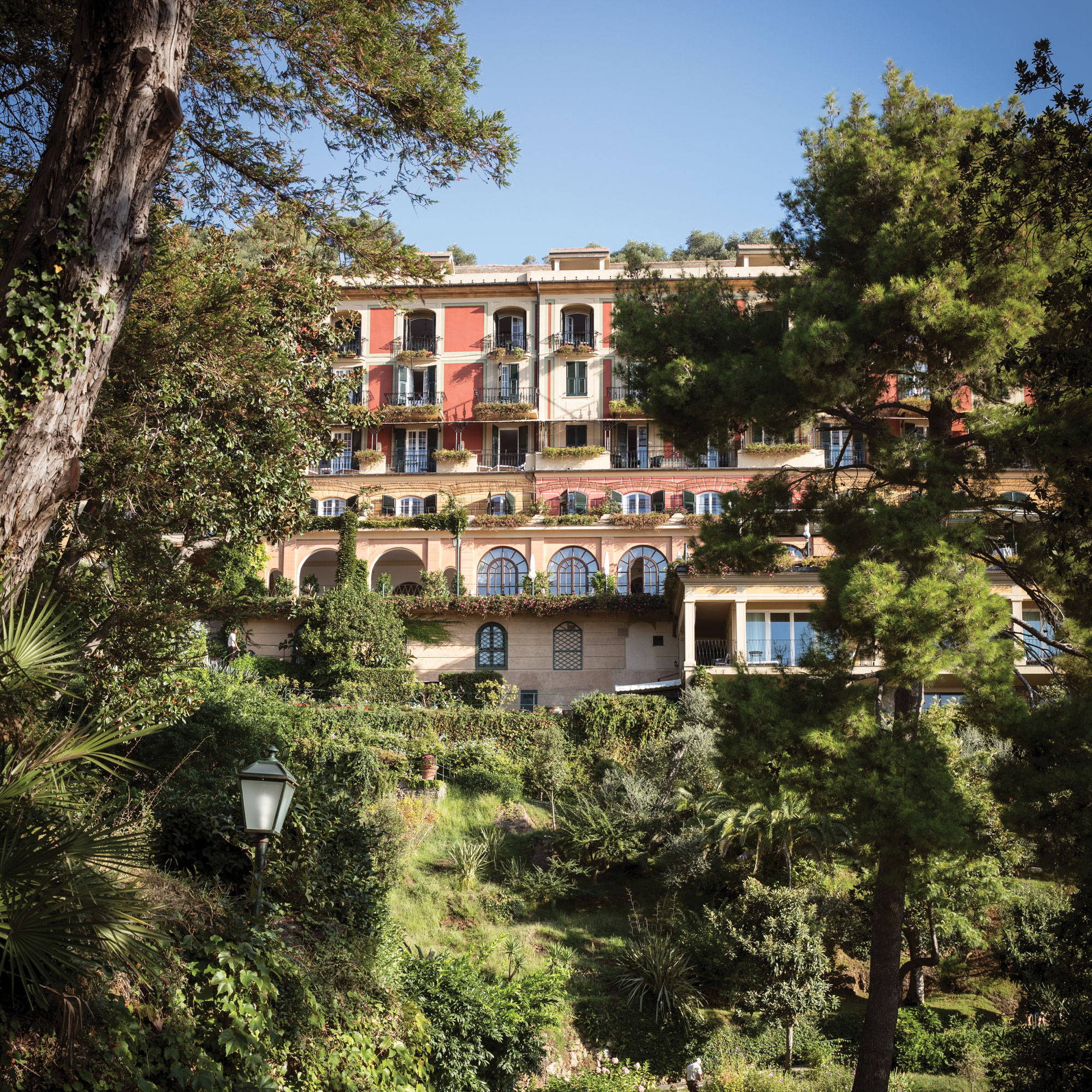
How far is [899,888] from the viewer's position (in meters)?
10.4

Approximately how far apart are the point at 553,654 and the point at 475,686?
3.95 m

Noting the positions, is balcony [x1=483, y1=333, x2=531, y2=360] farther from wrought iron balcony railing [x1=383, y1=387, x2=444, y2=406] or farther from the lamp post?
the lamp post

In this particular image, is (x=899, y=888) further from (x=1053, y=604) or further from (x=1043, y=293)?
(x=1043, y=293)

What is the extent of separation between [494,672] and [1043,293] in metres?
25.4

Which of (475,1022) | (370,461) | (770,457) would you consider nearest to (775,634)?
(770,457)

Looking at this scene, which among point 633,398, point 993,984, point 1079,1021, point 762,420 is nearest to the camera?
point 1079,1021

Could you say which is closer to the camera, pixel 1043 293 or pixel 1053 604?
pixel 1043 293

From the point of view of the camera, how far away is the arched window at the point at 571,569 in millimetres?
35000

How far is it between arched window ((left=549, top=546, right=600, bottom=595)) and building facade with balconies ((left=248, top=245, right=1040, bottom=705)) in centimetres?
5

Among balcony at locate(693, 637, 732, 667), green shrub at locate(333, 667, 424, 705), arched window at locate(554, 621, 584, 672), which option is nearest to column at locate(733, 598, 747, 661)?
balcony at locate(693, 637, 732, 667)

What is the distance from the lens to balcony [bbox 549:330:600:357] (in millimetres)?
40312

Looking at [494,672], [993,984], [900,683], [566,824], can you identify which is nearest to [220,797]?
[900,683]

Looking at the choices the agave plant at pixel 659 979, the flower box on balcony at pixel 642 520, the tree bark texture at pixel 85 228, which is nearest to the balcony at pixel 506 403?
the flower box on balcony at pixel 642 520

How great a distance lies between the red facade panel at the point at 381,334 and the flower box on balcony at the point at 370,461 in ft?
14.2
